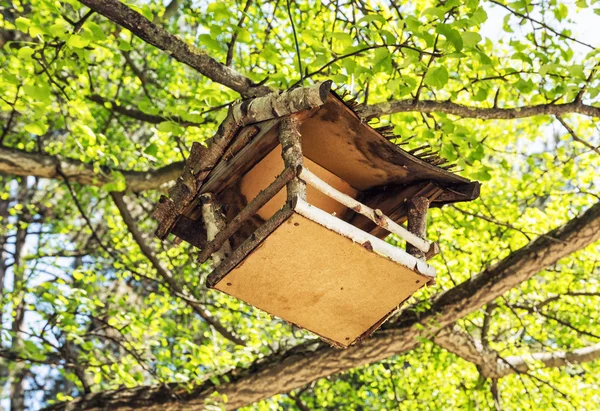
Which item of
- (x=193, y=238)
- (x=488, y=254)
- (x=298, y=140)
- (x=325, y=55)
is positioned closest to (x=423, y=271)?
(x=298, y=140)

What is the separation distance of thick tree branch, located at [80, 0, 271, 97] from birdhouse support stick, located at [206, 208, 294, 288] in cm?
117

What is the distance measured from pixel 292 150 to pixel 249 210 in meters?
0.29

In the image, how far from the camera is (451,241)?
23.2ft

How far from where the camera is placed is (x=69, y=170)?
6.02 metres

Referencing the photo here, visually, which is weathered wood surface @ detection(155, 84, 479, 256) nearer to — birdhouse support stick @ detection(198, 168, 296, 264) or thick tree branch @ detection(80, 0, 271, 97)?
birdhouse support stick @ detection(198, 168, 296, 264)

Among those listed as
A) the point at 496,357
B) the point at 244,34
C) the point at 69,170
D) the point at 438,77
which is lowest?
the point at 496,357

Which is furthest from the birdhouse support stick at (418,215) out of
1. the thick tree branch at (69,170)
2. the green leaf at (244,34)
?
the thick tree branch at (69,170)

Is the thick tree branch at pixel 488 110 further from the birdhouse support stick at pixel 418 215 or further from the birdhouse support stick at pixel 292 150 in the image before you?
the birdhouse support stick at pixel 292 150

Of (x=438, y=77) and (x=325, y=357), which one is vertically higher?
(x=438, y=77)

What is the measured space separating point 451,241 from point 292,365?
244 centimetres

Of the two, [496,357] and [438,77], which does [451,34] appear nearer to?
[438,77]

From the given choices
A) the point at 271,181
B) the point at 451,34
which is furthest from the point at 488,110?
the point at 271,181

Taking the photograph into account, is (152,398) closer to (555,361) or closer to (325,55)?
(325,55)

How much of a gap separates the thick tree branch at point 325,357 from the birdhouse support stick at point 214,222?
2920mm
